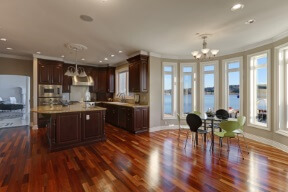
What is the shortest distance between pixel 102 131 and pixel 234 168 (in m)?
3.30

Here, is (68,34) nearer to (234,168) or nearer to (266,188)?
(234,168)

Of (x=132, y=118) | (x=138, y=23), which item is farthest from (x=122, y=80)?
(x=138, y=23)

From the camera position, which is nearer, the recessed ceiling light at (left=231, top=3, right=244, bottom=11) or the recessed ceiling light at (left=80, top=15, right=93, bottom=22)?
the recessed ceiling light at (left=231, top=3, right=244, bottom=11)

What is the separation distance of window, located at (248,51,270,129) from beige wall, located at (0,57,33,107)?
7827 mm

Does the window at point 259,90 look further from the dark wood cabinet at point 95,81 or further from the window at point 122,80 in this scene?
the dark wood cabinet at point 95,81

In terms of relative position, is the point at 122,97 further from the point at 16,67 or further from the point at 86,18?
Answer: the point at 86,18

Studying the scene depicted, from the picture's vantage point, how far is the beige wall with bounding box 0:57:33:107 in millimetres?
5684

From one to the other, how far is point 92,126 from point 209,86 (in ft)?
14.0

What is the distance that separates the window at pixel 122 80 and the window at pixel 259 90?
4.72 metres

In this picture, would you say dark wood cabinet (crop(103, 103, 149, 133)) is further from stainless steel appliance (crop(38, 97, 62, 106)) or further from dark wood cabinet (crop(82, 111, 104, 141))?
stainless steel appliance (crop(38, 97, 62, 106))

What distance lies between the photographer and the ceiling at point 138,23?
8.09ft

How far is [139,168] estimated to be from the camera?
2.77m

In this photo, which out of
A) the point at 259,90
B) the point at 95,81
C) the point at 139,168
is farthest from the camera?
the point at 95,81

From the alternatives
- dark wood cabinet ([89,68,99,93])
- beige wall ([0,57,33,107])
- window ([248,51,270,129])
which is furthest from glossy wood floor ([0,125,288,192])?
dark wood cabinet ([89,68,99,93])
